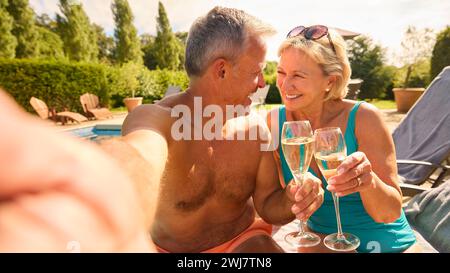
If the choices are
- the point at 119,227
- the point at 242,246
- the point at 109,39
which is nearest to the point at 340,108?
the point at 242,246

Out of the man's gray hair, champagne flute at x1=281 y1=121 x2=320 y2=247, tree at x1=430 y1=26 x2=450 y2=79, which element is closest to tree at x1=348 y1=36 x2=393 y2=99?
tree at x1=430 y1=26 x2=450 y2=79

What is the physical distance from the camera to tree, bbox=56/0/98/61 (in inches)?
1177

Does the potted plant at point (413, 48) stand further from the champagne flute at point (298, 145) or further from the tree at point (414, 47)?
Result: the champagne flute at point (298, 145)

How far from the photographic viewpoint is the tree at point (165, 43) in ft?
115

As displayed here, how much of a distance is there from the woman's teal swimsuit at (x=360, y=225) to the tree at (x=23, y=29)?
101ft

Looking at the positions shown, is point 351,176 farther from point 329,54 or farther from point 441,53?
point 441,53

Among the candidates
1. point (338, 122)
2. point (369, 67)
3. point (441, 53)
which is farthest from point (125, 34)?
point (338, 122)

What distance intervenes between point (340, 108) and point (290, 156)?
103cm

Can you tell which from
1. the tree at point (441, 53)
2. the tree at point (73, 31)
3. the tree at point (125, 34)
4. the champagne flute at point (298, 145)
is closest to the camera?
the champagne flute at point (298, 145)

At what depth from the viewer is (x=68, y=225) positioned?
0.32 metres

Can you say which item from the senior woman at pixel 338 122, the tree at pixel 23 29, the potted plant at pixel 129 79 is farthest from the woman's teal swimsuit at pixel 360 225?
the tree at pixel 23 29

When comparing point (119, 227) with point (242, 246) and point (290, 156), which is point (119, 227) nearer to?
point (290, 156)

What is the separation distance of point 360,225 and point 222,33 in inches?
68.3

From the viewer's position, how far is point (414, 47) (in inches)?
752
